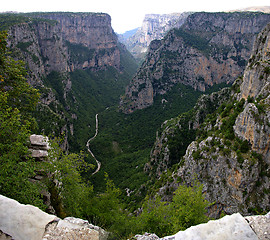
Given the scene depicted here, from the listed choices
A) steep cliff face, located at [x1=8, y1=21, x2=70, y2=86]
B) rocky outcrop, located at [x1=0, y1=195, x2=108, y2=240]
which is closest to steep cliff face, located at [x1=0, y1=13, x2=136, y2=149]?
steep cliff face, located at [x1=8, y1=21, x2=70, y2=86]

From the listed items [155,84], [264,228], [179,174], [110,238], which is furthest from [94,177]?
[155,84]

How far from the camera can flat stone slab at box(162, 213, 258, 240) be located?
25.7 feet

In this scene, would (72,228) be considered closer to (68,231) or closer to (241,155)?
(68,231)

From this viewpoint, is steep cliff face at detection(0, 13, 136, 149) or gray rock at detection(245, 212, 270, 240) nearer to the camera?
gray rock at detection(245, 212, 270, 240)

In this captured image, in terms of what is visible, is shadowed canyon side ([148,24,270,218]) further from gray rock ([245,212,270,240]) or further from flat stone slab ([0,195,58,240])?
flat stone slab ([0,195,58,240])

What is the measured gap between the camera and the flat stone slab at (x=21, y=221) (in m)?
8.51

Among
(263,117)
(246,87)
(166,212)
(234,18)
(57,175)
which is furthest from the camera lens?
(234,18)

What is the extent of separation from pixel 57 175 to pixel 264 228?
13978mm

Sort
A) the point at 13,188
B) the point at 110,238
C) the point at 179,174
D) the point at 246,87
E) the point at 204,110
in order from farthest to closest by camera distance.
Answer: the point at 204,110 < the point at 179,174 < the point at 246,87 < the point at 110,238 < the point at 13,188

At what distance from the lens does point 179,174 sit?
37.5 m

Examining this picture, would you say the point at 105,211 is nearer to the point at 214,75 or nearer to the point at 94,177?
the point at 94,177

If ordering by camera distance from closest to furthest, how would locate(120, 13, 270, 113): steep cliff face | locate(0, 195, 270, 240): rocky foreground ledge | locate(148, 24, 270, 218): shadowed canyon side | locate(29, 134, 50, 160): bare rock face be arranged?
1. locate(0, 195, 270, 240): rocky foreground ledge
2. locate(29, 134, 50, 160): bare rock face
3. locate(148, 24, 270, 218): shadowed canyon side
4. locate(120, 13, 270, 113): steep cliff face

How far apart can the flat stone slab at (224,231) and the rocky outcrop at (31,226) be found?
15.9 ft

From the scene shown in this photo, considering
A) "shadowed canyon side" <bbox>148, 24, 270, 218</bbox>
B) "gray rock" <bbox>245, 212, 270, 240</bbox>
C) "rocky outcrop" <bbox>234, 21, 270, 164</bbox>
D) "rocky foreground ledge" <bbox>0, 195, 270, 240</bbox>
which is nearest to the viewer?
"gray rock" <bbox>245, 212, 270, 240</bbox>
